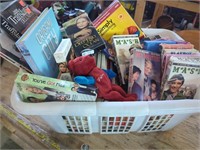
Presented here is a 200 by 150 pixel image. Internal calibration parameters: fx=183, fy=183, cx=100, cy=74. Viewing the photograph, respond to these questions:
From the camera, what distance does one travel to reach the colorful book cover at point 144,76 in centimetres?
51

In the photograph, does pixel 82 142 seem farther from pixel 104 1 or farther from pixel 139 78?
pixel 104 1

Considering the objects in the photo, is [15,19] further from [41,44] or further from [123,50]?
[123,50]

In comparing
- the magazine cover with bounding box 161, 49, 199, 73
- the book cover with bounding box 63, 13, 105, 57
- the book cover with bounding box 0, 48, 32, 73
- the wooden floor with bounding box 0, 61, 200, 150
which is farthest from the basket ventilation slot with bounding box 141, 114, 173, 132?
the book cover with bounding box 0, 48, 32, 73

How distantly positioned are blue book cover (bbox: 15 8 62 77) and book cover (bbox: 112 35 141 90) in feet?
0.62

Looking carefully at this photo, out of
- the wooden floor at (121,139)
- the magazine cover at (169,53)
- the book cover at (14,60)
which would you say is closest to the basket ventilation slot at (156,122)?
the wooden floor at (121,139)

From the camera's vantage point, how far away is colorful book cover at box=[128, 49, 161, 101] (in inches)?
20.0

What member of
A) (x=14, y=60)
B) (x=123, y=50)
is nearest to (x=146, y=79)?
(x=123, y=50)

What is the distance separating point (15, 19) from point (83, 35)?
200mm

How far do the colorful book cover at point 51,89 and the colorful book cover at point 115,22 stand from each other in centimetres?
28

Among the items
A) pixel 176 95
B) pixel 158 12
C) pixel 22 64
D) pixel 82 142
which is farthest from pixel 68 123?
pixel 158 12

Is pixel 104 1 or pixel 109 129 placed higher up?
pixel 104 1

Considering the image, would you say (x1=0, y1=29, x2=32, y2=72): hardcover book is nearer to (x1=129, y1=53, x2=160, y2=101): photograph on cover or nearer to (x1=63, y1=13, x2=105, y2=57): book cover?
(x1=63, y1=13, x2=105, y2=57): book cover

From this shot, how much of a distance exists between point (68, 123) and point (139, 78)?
24cm

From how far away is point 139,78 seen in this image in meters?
0.51
